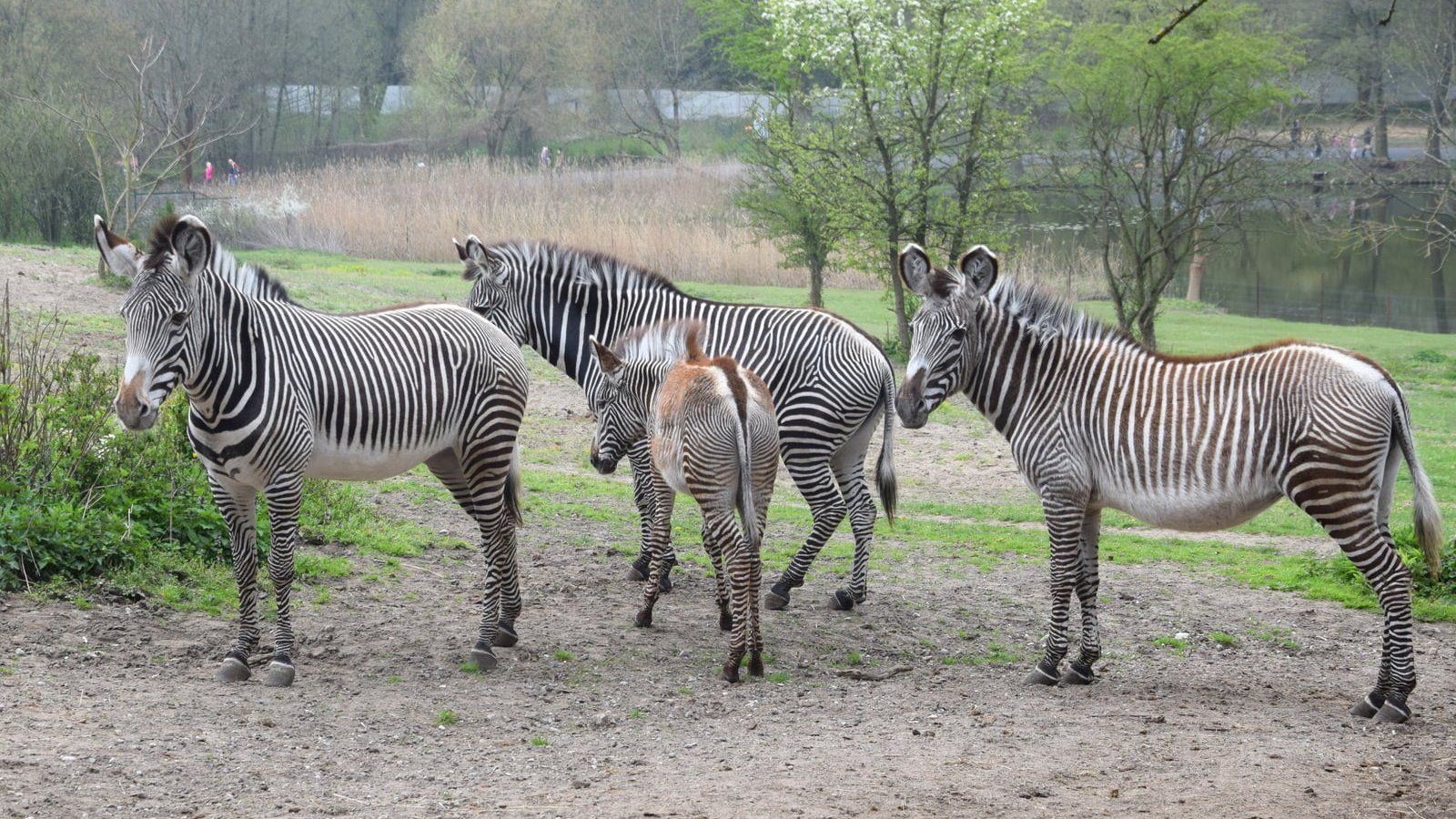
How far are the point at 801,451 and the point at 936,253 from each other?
45.9 feet

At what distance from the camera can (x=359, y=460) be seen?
6.68 meters

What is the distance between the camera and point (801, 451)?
27.3ft

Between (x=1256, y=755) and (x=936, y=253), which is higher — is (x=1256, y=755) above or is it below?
below

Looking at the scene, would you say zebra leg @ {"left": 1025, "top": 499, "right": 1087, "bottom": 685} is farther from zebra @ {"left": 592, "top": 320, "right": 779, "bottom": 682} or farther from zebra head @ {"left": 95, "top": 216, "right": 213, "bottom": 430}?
zebra head @ {"left": 95, "top": 216, "right": 213, "bottom": 430}

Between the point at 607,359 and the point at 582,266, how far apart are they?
1673 millimetres

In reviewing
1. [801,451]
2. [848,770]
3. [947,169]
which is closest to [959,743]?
[848,770]

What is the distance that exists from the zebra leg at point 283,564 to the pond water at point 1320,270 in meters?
21.7

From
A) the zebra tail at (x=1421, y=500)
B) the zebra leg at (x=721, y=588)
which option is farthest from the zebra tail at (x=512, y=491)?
the zebra tail at (x=1421, y=500)

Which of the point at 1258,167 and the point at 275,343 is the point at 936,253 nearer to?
the point at 1258,167

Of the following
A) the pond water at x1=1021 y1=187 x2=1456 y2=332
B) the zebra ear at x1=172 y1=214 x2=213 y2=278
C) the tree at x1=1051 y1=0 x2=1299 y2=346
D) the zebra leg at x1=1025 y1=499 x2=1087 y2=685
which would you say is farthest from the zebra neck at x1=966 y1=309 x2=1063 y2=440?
the pond water at x1=1021 y1=187 x2=1456 y2=332

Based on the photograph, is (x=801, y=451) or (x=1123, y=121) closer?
(x=801, y=451)

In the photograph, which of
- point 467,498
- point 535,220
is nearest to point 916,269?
point 467,498

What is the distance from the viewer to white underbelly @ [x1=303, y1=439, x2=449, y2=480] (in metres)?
6.58

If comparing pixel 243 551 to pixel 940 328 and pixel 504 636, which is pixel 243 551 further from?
pixel 940 328
